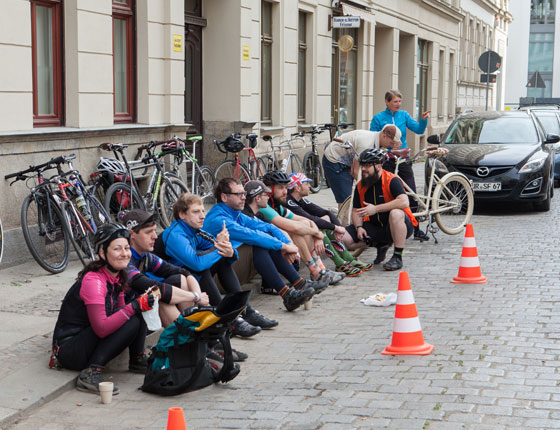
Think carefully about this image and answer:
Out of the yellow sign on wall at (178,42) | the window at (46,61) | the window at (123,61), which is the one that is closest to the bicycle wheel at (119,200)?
the window at (46,61)

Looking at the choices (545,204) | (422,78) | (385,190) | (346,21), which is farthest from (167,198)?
(422,78)

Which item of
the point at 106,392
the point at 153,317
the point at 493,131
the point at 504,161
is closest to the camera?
the point at 106,392

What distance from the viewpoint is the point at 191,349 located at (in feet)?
18.7

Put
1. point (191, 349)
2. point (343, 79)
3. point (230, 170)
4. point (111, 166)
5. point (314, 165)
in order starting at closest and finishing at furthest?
point (191, 349) → point (111, 166) → point (230, 170) → point (314, 165) → point (343, 79)

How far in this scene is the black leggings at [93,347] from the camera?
5789 millimetres

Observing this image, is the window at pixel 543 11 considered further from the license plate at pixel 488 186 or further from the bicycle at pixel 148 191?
the bicycle at pixel 148 191

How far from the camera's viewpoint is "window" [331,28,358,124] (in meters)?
21.8

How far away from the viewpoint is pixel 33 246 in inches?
341

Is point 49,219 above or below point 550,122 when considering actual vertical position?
below

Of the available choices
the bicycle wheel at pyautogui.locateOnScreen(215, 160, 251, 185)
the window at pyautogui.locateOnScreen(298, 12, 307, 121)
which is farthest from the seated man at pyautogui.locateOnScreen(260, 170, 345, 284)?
the window at pyautogui.locateOnScreen(298, 12, 307, 121)

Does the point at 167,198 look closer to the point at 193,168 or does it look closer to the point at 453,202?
the point at 193,168

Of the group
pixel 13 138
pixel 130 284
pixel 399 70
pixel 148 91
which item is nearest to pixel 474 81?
pixel 399 70

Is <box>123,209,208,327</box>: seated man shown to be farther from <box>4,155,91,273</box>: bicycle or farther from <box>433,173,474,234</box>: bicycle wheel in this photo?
<box>433,173,474,234</box>: bicycle wheel

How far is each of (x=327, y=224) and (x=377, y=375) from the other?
12.1ft
